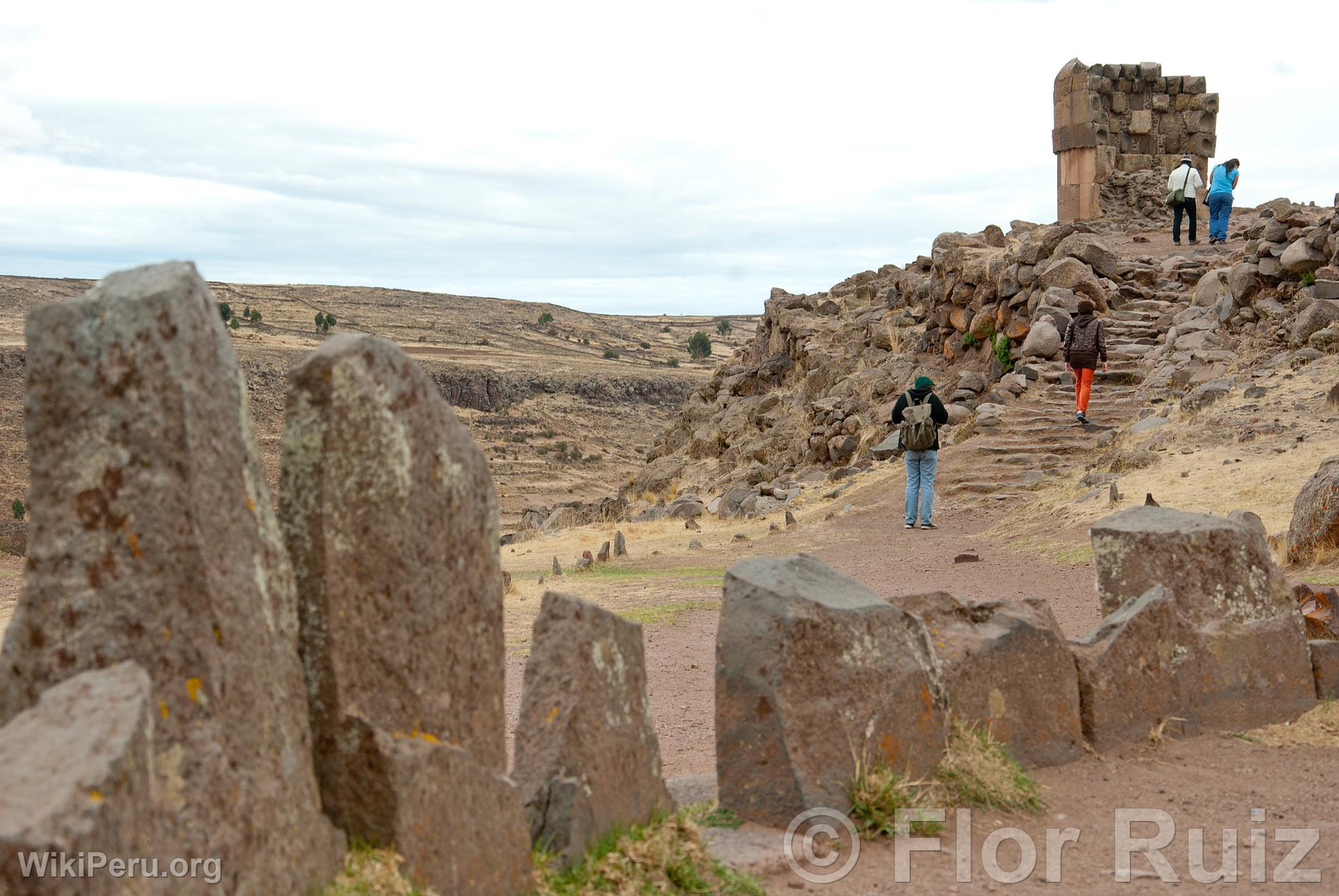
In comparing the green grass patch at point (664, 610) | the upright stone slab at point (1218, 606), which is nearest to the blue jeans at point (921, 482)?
the green grass patch at point (664, 610)

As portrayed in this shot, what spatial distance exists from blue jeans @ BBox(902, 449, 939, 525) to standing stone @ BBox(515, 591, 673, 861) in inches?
459

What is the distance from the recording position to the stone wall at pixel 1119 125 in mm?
29875

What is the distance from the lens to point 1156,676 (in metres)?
5.85

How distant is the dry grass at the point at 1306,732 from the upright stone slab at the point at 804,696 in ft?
7.08

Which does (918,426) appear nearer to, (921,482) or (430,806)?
(921,482)

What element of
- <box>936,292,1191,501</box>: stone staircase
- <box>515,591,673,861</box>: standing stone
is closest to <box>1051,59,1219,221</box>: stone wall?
<box>936,292,1191,501</box>: stone staircase

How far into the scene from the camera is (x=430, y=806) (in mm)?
3285

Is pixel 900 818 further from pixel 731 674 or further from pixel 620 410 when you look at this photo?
pixel 620 410

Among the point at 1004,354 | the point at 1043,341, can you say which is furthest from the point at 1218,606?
the point at 1004,354

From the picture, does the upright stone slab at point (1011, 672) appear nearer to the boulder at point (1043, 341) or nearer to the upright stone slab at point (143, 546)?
the upright stone slab at point (143, 546)

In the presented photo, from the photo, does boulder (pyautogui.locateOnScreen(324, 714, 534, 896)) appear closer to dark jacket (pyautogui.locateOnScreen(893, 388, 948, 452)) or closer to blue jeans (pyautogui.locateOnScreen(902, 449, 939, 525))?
dark jacket (pyautogui.locateOnScreen(893, 388, 948, 452))

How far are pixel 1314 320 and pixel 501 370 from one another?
4680 cm

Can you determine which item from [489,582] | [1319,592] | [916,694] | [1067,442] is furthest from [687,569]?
[489,582]

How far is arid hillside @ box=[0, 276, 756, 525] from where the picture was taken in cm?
4538
